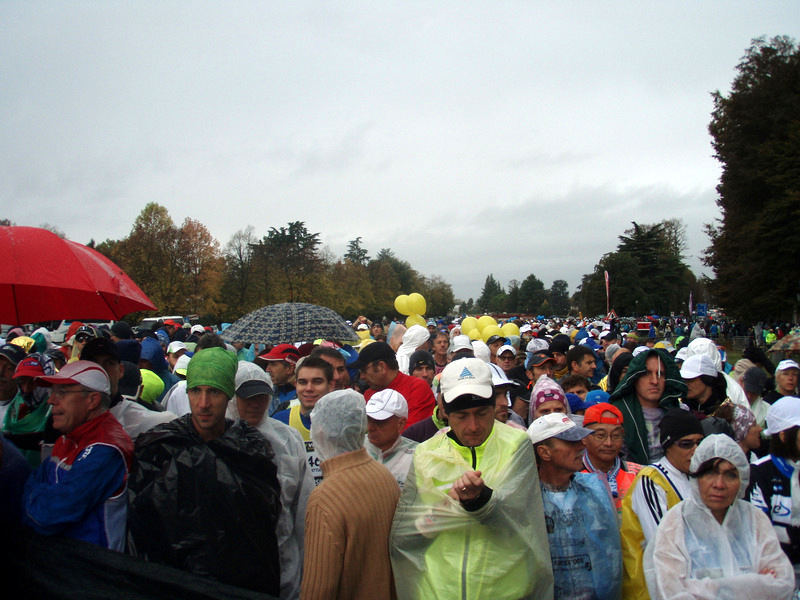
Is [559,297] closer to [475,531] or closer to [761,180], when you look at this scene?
[761,180]

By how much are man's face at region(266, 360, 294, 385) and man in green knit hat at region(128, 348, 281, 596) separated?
3095 millimetres

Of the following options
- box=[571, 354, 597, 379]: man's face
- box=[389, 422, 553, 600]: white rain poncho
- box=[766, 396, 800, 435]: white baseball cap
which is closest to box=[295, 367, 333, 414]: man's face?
box=[389, 422, 553, 600]: white rain poncho

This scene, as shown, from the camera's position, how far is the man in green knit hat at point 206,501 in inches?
104

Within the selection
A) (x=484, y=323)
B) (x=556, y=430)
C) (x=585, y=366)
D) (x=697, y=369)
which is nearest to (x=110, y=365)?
(x=556, y=430)

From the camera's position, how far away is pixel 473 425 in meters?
2.49

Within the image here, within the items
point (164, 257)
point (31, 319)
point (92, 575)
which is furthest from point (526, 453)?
point (164, 257)

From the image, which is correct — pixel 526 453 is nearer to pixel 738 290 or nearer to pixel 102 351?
pixel 102 351

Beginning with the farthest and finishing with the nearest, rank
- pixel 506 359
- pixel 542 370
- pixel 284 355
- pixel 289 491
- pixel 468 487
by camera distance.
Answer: pixel 506 359 < pixel 542 370 < pixel 284 355 < pixel 289 491 < pixel 468 487

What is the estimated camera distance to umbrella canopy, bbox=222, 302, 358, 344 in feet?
19.2

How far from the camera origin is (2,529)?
299 cm

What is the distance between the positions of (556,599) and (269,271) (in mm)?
36294

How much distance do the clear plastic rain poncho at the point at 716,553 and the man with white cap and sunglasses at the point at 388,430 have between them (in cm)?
145

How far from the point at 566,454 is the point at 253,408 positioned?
1875 millimetres

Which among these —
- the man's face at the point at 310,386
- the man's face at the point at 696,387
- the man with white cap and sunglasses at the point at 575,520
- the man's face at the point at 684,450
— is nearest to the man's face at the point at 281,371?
the man's face at the point at 310,386
